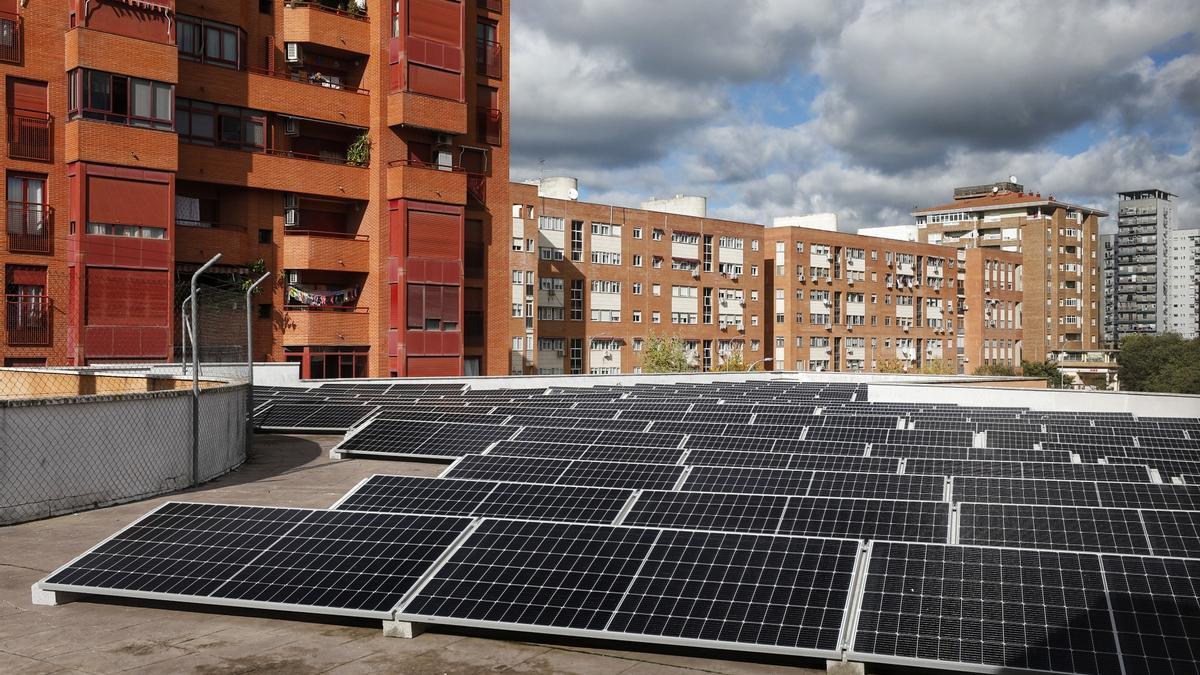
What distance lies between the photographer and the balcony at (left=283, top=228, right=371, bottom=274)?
4922 cm

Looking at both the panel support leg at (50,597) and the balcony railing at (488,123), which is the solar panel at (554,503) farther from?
the balcony railing at (488,123)

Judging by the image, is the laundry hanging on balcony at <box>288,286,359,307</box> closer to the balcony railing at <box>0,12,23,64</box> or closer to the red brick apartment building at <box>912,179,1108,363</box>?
the balcony railing at <box>0,12,23,64</box>

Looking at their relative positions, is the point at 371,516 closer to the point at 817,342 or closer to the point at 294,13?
the point at 294,13

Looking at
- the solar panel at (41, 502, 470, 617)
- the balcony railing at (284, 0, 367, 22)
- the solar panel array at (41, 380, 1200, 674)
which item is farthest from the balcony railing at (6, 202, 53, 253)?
the solar panel at (41, 502, 470, 617)

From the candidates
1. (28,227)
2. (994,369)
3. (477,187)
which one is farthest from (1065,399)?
(994,369)

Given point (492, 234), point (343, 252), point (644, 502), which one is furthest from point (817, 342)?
point (644, 502)

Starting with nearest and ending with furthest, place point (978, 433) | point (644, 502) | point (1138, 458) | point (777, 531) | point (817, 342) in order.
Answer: point (777, 531), point (644, 502), point (1138, 458), point (978, 433), point (817, 342)

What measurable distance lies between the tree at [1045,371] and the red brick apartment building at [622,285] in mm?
44581

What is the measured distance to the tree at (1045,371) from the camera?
409 ft

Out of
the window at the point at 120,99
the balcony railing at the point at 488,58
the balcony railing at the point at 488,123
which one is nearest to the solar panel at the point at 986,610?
the window at the point at 120,99

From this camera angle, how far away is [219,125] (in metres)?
46.6

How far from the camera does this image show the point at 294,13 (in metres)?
49.0

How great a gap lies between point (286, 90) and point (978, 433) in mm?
38587

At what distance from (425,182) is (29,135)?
17720 millimetres
